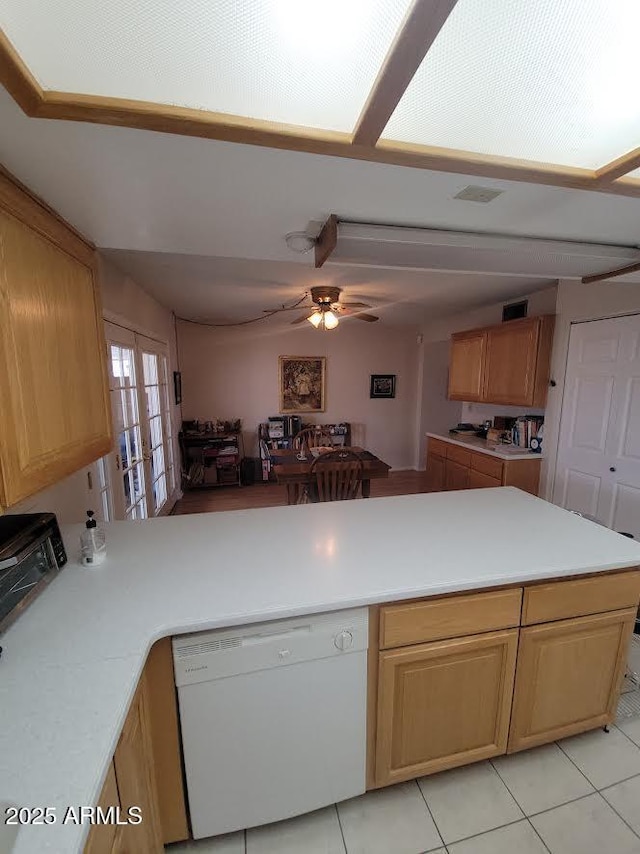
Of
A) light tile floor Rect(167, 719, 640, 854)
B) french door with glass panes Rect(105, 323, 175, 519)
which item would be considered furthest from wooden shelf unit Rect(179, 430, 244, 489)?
light tile floor Rect(167, 719, 640, 854)

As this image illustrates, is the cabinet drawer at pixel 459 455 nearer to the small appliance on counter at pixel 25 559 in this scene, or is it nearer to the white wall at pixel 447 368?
the white wall at pixel 447 368

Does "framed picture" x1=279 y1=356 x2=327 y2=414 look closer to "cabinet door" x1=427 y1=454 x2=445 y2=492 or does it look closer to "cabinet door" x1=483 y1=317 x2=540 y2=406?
"cabinet door" x1=427 y1=454 x2=445 y2=492

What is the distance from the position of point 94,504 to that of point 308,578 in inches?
56.7

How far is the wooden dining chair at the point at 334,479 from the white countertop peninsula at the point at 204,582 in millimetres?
990

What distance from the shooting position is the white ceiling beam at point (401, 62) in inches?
20.1

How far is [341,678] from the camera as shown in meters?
1.11

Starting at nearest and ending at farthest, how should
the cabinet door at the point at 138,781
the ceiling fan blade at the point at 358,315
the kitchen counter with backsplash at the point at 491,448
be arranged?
the cabinet door at the point at 138,781 → the kitchen counter with backsplash at the point at 491,448 → the ceiling fan blade at the point at 358,315

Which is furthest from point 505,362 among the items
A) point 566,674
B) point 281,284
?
point 566,674

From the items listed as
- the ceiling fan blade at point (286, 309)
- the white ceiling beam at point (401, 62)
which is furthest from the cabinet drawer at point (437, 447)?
the white ceiling beam at point (401, 62)

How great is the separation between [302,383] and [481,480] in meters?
2.78

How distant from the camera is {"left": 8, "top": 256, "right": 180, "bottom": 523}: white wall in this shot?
148 cm

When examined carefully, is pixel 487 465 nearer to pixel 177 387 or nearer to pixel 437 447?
pixel 437 447

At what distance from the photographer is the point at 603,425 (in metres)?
2.66

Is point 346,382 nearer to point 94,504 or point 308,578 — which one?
point 94,504
